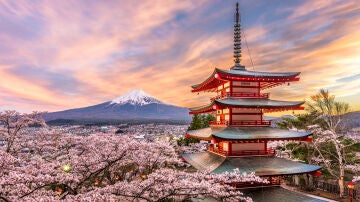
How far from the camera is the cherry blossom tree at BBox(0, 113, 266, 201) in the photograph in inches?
348

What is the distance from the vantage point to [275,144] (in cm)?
3306

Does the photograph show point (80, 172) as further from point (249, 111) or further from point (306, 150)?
point (306, 150)

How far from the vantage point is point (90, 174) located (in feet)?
40.3

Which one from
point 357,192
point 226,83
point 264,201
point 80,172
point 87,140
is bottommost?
point 357,192

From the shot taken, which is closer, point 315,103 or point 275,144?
point 315,103

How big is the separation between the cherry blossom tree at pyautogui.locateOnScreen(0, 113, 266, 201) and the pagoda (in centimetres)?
257

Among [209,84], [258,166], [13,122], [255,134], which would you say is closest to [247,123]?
[255,134]

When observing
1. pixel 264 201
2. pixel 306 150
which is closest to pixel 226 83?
pixel 264 201

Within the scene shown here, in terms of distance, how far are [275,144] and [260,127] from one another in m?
16.8

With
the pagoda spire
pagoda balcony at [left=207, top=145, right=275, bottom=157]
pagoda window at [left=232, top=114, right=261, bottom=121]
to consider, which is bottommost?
pagoda balcony at [left=207, top=145, right=275, bottom=157]

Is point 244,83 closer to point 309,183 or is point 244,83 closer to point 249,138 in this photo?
point 249,138

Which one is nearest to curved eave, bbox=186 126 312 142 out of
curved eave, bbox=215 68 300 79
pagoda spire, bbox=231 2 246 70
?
curved eave, bbox=215 68 300 79

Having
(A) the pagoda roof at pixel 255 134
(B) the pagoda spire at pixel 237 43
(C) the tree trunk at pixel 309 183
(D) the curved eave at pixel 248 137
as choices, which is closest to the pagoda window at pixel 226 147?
(A) the pagoda roof at pixel 255 134

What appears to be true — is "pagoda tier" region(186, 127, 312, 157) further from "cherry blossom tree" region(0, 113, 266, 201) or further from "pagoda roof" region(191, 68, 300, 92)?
"pagoda roof" region(191, 68, 300, 92)
